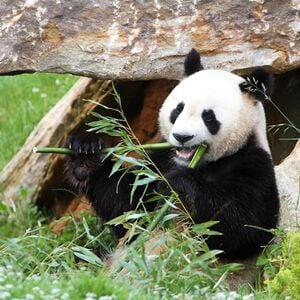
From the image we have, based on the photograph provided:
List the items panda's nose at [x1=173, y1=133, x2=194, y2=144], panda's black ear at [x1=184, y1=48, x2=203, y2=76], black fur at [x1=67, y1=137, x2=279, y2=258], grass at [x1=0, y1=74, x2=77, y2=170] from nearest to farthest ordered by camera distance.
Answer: panda's nose at [x1=173, y1=133, x2=194, y2=144], black fur at [x1=67, y1=137, x2=279, y2=258], panda's black ear at [x1=184, y1=48, x2=203, y2=76], grass at [x1=0, y1=74, x2=77, y2=170]

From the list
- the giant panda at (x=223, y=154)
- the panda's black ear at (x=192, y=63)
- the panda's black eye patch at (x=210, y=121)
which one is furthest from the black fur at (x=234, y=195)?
the panda's black ear at (x=192, y=63)

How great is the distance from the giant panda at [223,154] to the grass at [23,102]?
3.34 m

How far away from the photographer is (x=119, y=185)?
7188 mm

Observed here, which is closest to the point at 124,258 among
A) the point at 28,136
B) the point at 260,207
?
the point at 260,207

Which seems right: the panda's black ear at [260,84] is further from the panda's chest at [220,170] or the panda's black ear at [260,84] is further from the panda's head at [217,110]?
the panda's chest at [220,170]

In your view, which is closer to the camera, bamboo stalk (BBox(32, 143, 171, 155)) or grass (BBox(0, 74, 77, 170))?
bamboo stalk (BBox(32, 143, 171, 155))

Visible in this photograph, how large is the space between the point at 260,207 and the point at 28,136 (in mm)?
4110

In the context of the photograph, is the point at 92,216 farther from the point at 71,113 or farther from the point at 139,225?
the point at 139,225

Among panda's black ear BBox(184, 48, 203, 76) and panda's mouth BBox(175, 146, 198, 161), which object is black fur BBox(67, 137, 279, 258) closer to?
panda's mouth BBox(175, 146, 198, 161)

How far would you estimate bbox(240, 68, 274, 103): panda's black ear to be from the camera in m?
6.73

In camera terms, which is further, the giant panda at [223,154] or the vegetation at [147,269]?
the giant panda at [223,154]

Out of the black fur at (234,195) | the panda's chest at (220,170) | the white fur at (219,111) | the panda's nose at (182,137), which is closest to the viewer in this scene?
the panda's nose at (182,137)

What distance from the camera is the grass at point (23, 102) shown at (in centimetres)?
1036

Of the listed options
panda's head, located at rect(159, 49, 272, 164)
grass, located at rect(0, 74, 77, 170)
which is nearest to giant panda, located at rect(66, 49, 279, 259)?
panda's head, located at rect(159, 49, 272, 164)
